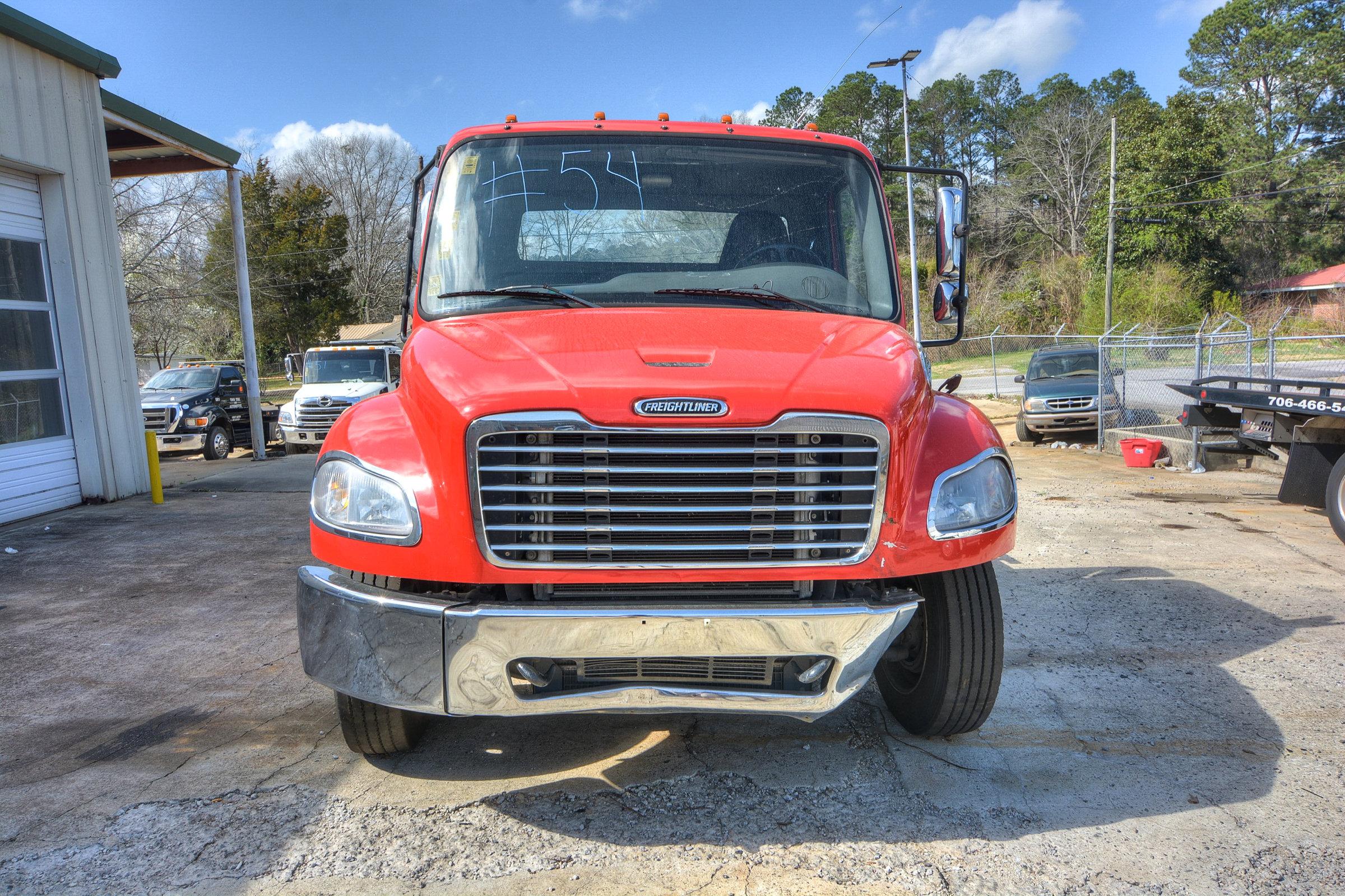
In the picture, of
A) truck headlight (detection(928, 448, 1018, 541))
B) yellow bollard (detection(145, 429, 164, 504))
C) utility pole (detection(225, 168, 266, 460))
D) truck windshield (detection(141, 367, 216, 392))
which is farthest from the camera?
truck windshield (detection(141, 367, 216, 392))

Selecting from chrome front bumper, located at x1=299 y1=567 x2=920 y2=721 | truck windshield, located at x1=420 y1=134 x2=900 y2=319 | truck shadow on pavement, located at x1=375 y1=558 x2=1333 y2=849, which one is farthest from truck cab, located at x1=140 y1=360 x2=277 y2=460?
chrome front bumper, located at x1=299 y1=567 x2=920 y2=721

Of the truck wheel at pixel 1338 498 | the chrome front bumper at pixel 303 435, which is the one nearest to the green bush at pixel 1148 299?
the chrome front bumper at pixel 303 435

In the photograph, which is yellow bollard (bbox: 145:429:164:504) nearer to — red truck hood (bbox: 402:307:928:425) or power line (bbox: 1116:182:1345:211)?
red truck hood (bbox: 402:307:928:425)

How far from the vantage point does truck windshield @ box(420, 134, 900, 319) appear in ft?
12.4

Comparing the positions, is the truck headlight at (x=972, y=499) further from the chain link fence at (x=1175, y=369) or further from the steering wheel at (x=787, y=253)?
the chain link fence at (x=1175, y=369)

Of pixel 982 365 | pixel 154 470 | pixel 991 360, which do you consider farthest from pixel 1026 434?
pixel 991 360

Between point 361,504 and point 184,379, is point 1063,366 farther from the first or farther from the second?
point 184,379

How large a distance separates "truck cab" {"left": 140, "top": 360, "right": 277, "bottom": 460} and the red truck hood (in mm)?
13920

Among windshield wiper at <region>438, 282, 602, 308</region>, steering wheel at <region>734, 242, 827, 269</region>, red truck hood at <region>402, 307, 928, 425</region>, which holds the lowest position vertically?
red truck hood at <region>402, 307, 928, 425</region>

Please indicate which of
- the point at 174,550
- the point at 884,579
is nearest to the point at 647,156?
the point at 884,579

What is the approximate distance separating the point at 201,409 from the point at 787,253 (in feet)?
49.8

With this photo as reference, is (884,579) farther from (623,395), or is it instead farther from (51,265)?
(51,265)

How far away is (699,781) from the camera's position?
343cm

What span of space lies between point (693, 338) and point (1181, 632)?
379cm
